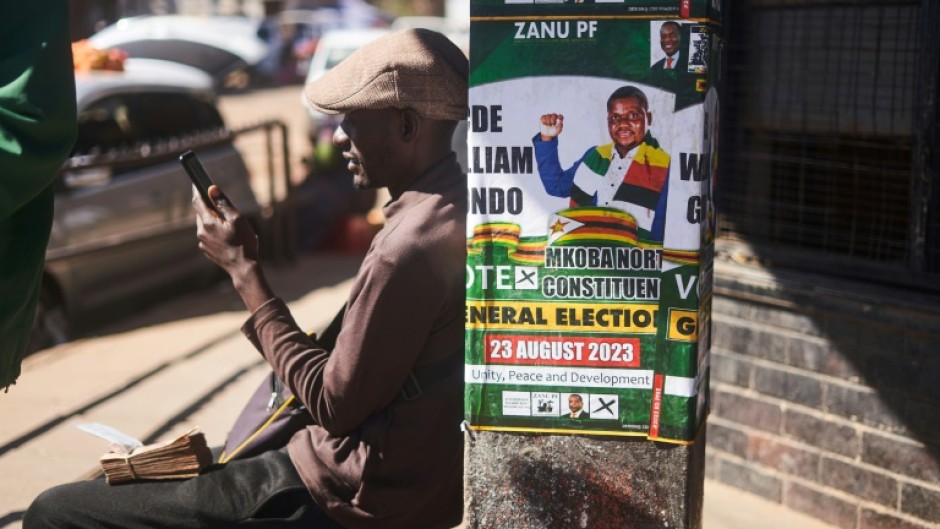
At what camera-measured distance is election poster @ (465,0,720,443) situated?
2.11 metres

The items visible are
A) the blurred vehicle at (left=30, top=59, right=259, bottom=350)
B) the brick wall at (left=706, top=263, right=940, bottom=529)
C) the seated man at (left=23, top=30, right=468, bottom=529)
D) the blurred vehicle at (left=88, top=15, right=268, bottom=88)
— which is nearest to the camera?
the seated man at (left=23, top=30, right=468, bottom=529)

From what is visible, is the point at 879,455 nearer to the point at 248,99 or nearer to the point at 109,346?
the point at 109,346

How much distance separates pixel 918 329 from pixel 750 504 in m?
1.01

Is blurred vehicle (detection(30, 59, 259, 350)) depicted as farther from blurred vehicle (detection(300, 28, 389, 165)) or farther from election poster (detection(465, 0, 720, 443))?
blurred vehicle (detection(300, 28, 389, 165))

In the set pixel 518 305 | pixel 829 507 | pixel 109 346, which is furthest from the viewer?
pixel 109 346

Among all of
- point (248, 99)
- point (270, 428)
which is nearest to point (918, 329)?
point (270, 428)

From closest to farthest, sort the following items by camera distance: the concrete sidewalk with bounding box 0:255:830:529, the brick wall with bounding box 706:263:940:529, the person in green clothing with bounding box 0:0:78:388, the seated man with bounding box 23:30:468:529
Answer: the person in green clothing with bounding box 0:0:78:388, the seated man with bounding box 23:30:468:529, the brick wall with bounding box 706:263:940:529, the concrete sidewalk with bounding box 0:255:830:529

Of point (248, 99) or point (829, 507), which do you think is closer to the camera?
point (829, 507)

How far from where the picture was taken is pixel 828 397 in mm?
3879

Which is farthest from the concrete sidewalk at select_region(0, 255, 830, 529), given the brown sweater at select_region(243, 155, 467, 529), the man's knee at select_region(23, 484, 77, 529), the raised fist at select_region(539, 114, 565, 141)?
the raised fist at select_region(539, 114, 565, 141)

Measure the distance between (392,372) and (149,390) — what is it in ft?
12.5

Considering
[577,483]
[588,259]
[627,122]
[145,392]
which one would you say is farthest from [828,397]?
[145,392]

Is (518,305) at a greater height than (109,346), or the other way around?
(518,305)

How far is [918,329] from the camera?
11.7 feet
